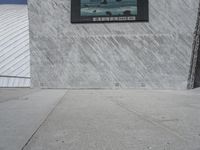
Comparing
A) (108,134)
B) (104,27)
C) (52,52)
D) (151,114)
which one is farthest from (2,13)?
(108,134)

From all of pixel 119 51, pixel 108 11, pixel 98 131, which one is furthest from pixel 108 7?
pixel 98 131

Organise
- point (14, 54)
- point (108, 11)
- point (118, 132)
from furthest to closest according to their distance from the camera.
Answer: point (14, 54) → point (108, 11) → point (118, 132)

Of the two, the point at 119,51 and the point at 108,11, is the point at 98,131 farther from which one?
the point at 108,11

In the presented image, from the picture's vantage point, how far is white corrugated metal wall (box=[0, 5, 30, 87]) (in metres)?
21.9

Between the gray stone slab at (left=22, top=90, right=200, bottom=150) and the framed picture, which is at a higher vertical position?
the framed picture

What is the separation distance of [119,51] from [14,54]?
8.67 m

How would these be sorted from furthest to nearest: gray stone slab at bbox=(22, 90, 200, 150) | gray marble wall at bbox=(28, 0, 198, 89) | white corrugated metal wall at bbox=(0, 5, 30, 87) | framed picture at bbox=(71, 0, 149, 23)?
white corrugated metal wall at bbox=(0, 5, 30, 87) < framed picture at bbox=(71, 0, 149, 23) < gray marble wall at bbox=(28, 0, 198, 89) < gray stone slab at bbox=(22, 90, 200, 150)

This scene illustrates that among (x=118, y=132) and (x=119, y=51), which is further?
(x=119, y=51)

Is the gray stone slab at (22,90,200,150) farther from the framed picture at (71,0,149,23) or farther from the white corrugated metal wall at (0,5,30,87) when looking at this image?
the white corrugated metal wall at (0,5,30,87)

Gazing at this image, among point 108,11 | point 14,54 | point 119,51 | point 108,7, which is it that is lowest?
point 14,54

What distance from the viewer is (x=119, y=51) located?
842 inches

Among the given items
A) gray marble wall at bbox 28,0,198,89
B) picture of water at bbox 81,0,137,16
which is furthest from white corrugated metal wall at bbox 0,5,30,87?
picture of water at bbox 81,0,137,16

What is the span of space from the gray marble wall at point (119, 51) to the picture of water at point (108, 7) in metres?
0.94

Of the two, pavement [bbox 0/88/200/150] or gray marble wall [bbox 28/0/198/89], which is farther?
gray marble wall [bbox 28/0/198/89]
